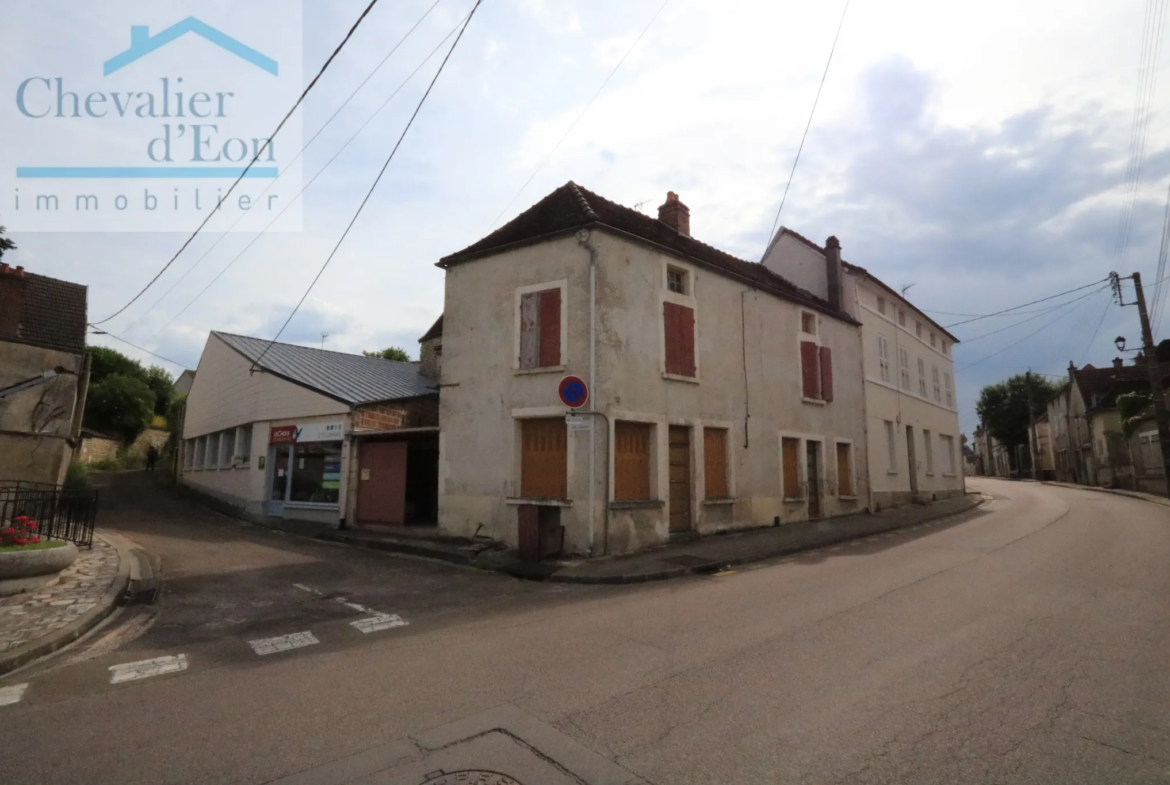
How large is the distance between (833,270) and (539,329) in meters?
12.7

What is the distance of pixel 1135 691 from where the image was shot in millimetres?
4430

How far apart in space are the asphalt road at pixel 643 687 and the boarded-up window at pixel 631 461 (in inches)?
145

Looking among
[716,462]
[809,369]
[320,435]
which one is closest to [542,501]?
[716,462]

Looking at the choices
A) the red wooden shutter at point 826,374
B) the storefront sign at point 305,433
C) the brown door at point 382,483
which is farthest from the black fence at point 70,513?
the red wooden shutter at point 826,374

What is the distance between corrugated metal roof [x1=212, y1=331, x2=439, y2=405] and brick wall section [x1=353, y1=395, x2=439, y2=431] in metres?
0.25

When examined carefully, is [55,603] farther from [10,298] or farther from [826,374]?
[826,374]

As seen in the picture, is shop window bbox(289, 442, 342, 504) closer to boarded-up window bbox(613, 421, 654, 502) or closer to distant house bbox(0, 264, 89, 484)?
distant house bbox(0, 264, 89, 484)

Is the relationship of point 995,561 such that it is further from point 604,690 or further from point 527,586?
point 604,690

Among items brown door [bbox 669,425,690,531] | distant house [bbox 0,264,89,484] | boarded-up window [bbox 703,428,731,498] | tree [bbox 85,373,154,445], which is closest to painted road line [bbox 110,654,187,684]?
brown door [bbox 669,425,690,531]

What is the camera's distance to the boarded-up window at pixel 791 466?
1672 cm

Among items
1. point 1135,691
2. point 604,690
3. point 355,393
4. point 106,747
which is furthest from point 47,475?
point 1135,691

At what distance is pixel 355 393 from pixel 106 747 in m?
A: 14.7

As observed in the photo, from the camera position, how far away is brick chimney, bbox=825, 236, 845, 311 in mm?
20844

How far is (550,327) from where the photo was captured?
12.8 metres
